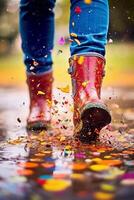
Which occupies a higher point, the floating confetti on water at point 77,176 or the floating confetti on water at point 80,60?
the floating confetti on water at point 80,60

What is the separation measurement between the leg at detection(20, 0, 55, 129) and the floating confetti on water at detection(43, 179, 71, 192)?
139cm

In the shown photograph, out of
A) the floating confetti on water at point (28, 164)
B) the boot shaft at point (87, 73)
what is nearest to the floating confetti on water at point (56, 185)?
the floating confetti on water at point (28, 164)

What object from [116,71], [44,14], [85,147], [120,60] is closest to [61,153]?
[85,147]

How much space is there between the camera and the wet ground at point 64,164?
183cm

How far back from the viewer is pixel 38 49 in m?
3.47

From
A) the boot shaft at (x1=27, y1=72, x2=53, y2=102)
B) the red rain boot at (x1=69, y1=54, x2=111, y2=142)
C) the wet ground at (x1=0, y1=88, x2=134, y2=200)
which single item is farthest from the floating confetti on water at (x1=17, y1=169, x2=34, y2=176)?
the boot shaft at (x1=27, y1=72, x2=53, y2=102)

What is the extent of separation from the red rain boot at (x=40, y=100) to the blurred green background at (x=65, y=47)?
381cm

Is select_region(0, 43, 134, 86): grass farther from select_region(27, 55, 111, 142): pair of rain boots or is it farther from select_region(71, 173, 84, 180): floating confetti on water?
select_region(71, 173, 84, 180): floating confetti on water

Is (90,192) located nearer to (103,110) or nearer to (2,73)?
(103,110)

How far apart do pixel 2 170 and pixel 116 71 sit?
737 cm

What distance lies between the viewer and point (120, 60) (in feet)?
38.3

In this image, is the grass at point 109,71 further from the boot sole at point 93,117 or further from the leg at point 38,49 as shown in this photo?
the boot sole at point 93,117

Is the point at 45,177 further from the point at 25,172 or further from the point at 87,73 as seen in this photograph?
the point at 87,73

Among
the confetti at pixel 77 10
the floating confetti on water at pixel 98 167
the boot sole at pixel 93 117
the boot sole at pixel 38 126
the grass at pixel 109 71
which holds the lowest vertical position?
the floating confetti on water at pixel 98 167
